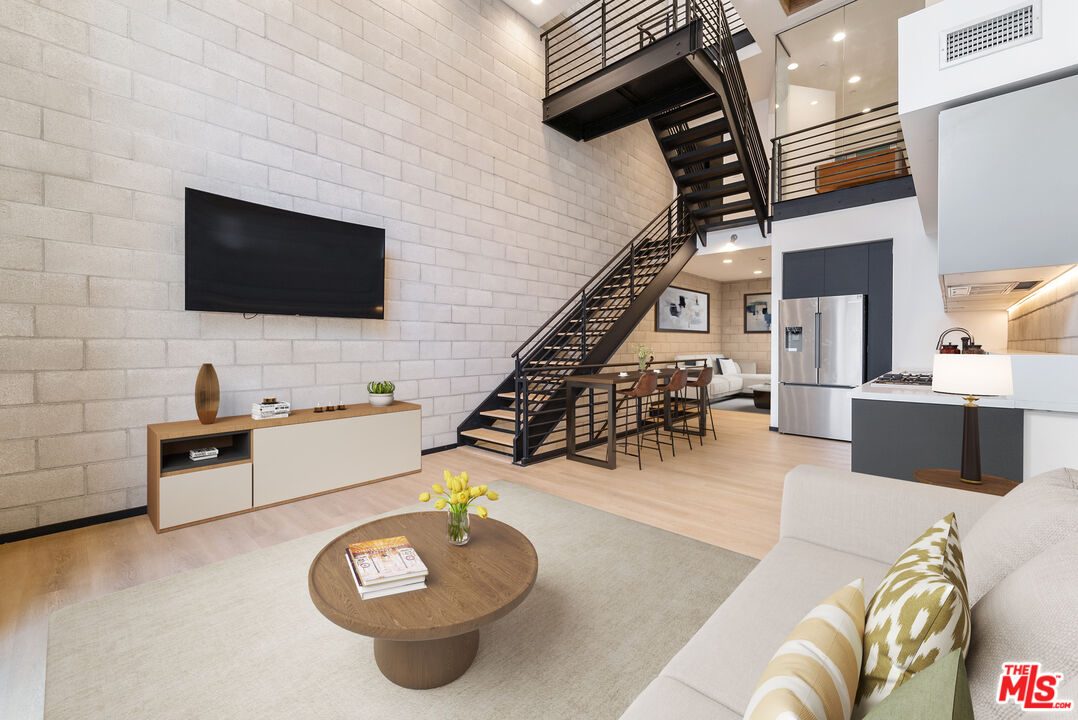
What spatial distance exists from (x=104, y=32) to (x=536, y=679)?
4.47 meters

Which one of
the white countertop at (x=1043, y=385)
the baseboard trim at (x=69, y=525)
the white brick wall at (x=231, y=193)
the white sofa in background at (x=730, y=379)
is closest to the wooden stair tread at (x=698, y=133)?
the white brick wall at (x=231, y=193)

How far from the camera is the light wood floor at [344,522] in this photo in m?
1.98

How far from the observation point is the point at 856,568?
1474mm

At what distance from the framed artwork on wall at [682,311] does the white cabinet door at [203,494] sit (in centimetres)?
661

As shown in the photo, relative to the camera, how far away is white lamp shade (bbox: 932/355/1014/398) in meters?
1.85

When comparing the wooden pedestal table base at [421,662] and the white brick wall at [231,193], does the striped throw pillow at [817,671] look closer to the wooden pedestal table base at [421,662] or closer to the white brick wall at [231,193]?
the wooden pedestal table base at [421,662]

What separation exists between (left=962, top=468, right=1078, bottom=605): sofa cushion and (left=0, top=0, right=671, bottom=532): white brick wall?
4.14 meters

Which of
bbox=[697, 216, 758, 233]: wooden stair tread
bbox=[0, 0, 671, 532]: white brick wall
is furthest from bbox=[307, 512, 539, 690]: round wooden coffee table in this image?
bbox=[697, 216, 758, 233]: wooden stair tread

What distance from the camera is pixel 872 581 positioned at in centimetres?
138

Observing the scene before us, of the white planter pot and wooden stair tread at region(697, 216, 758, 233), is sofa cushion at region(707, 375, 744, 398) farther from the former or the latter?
the white planter pot

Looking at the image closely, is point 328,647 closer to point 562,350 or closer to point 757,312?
point 562,350

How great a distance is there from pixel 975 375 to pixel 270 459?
13.3ft

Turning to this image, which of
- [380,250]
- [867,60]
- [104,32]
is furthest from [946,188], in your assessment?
[867,60]

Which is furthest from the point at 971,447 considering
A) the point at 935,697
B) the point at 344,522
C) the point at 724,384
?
the point at 724,384
